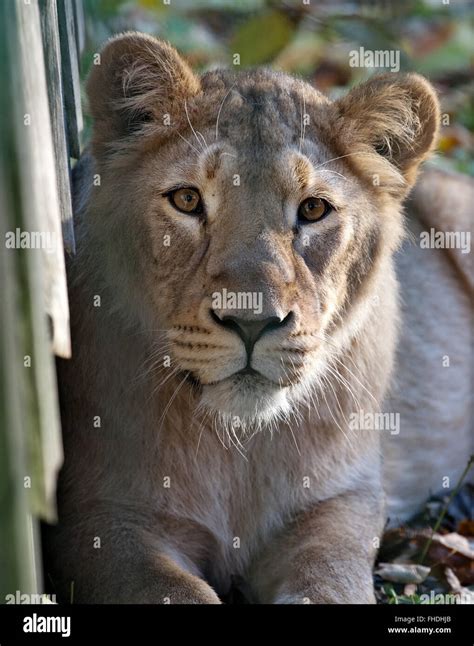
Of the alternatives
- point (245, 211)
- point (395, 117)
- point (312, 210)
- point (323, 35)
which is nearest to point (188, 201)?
point (245, 211)

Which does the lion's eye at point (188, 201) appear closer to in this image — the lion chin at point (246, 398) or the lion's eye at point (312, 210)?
the lion's eye at point (312, 210)

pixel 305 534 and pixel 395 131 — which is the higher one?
Answer: pixel 395 131

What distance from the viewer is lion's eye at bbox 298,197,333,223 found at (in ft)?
11.8

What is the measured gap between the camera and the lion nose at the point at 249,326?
3223 millimetres

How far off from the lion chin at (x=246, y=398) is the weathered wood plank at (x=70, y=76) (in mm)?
1075

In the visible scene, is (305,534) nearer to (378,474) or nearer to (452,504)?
(378,474)

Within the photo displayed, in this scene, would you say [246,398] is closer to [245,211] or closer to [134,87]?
[245,211]

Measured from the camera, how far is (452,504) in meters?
A: 5.03

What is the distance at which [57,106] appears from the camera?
3.51 metres

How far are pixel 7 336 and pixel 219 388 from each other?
0.89 m

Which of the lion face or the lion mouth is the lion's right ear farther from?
the lion mouth

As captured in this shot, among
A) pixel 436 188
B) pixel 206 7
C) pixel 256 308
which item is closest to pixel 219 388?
pixel 256 308

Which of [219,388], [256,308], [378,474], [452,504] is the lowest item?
[452,504]

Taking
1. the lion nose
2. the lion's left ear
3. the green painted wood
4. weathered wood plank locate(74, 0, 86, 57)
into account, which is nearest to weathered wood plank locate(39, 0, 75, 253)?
the green painted wood
